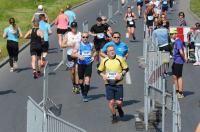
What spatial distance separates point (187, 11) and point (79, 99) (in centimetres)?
2743

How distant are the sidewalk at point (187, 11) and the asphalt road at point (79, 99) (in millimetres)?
13370

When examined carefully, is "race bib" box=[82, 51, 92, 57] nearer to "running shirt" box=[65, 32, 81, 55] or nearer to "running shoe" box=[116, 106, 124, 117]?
"running shirt" box=[65, 32, 81, 55]

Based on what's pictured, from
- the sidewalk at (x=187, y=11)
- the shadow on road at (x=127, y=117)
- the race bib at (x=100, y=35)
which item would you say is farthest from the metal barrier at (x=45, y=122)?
the sidewalk at (x=187, y=11)

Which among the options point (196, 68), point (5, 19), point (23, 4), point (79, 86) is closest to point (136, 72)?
point (196, 68)

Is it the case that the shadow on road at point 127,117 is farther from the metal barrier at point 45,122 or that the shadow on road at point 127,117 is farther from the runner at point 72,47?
the metal barrier at point 45,122

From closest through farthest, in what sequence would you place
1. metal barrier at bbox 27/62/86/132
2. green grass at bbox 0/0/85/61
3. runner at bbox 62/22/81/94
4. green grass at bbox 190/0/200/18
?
metal barrier at bbox 27/62/86/132
runner at bbox 62/22/81/94
green grass at bbox 0/0/85/61
green grass at bbox 190/0/200/18

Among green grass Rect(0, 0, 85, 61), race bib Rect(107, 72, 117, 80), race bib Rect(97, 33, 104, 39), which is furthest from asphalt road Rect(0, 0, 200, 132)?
green grass Rect(0, 0, 85, 61)

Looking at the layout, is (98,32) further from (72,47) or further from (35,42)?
(72,47)

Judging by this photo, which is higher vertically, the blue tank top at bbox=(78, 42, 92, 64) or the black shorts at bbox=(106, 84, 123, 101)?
the blue tank top at bbox=(78, 42, 92, 64)

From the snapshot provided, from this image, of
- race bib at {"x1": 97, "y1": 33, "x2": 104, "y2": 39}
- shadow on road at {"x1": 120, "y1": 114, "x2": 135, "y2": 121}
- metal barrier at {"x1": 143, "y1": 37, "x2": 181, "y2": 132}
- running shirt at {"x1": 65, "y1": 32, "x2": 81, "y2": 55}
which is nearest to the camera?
metal barrier at {"x1": 143, "y1": 37, "x2": 181, "y2": 132}

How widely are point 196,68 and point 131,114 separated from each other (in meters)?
7.82

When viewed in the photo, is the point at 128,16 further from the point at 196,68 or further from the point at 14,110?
the point at 14,110

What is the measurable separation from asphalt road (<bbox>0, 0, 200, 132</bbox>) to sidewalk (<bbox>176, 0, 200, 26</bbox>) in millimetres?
13370

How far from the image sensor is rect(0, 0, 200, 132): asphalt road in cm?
1543
